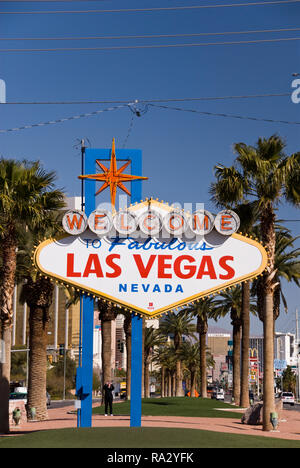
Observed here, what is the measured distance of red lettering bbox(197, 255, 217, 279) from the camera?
22594mm

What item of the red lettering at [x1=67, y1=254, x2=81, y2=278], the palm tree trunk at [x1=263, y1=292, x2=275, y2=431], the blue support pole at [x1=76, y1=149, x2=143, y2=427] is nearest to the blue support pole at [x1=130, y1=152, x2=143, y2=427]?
the blue support pole at [x1=76, y1=149, x2=143, y2=427]

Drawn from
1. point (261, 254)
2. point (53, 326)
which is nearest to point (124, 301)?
point (261, 254)

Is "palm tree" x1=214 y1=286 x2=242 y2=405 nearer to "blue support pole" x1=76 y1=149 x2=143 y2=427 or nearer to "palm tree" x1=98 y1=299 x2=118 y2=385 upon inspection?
"palm tree" x1=98 y1=299 x2=118 y2=385

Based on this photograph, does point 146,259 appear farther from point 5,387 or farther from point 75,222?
point 5,387

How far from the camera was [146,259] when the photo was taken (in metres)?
22.5

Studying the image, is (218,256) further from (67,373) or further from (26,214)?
(67,373)

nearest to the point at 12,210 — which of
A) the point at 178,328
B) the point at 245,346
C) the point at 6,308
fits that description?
Result: the point at 6,308

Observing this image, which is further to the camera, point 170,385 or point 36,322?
point 170,385

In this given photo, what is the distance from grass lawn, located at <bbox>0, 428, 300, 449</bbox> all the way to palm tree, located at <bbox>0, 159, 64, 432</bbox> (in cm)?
856

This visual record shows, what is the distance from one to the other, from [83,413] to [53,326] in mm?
153090

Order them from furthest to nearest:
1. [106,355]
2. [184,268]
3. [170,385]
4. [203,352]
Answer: [170,385] < [203,352] < [106,355] < [184,268]

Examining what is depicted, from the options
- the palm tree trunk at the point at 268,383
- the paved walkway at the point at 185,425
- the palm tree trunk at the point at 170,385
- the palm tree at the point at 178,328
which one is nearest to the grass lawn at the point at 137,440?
the paved walkway at the point at 185,425

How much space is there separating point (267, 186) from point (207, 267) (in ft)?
18.3
